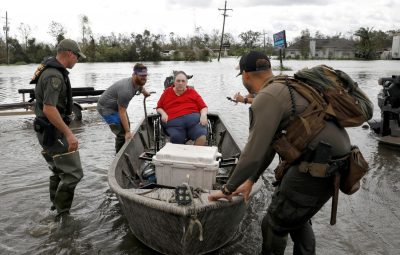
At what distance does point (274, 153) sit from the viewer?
10.0ft

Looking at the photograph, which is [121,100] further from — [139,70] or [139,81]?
[139,70]

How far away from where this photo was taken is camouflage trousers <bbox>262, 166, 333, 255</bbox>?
9.73ft

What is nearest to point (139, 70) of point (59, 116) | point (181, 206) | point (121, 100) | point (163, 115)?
point (121, 100)

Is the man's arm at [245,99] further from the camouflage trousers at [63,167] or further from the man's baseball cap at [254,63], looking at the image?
the man's baseball cap at [254,63]

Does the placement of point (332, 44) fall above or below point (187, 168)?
above

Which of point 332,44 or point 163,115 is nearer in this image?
point 163,115

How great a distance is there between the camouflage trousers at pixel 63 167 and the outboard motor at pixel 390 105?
7.66m

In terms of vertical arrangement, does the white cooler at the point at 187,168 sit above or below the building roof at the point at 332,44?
below

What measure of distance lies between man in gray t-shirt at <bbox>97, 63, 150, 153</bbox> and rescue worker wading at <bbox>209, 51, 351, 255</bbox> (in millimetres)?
3515

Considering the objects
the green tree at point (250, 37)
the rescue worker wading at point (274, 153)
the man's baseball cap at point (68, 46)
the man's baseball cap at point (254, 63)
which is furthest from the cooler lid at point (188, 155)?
the green tree at point (250, 37)

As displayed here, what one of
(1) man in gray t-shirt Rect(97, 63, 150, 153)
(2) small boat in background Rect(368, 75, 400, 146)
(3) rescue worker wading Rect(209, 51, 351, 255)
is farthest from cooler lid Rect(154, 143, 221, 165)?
(2) small boat in background Rect(368, 75, 400, 146)

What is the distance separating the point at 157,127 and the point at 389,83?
20.4 ft

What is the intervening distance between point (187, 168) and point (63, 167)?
5.13 feet

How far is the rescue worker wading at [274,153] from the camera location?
2.70 metres
